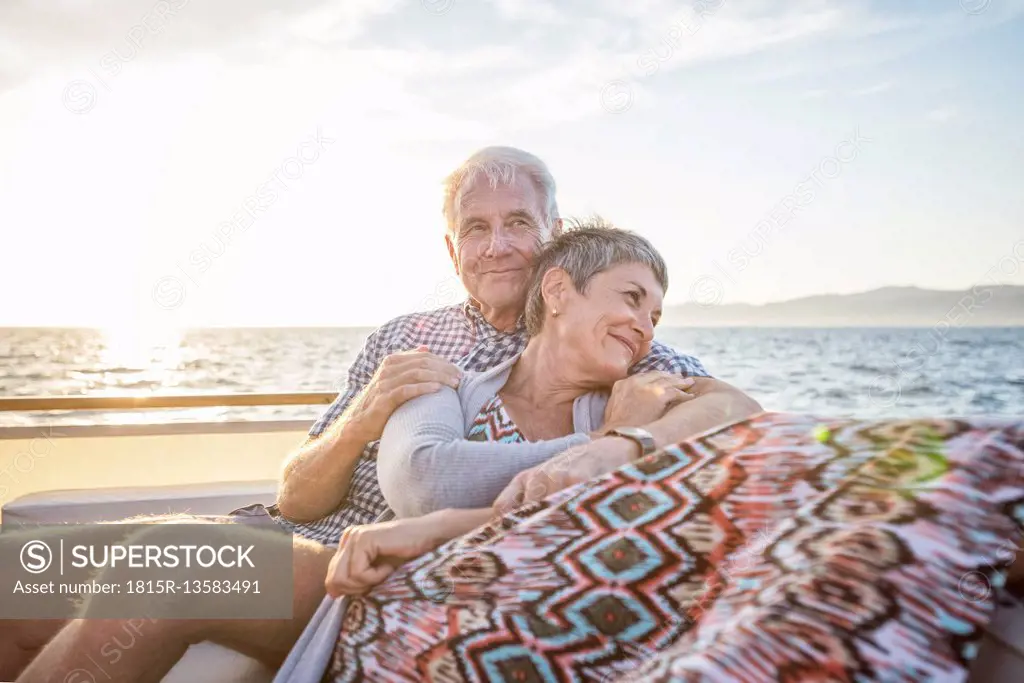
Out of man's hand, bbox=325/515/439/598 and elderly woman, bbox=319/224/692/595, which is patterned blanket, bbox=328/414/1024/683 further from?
elderly woman, bbox=319/224/692/595

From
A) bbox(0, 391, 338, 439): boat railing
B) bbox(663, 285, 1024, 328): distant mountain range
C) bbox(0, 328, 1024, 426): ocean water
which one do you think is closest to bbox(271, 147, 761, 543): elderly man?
bbox(0, 391, 338, 439): boat railing

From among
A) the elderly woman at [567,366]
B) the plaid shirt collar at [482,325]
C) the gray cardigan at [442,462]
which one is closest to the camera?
the gray cardigan at [442,462]

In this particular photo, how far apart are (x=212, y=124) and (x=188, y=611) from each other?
28.7 feet

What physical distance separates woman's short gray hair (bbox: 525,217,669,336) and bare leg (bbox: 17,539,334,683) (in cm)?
73

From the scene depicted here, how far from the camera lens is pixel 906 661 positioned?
2.20 feet

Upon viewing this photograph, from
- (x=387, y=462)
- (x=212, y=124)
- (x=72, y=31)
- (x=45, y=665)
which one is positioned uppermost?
(x=72, y=31)

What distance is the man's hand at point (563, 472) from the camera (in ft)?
3.55

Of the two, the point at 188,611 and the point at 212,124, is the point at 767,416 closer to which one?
the point at 188,611

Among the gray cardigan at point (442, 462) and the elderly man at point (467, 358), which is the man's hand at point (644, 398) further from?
the gray cardigan at point (442, 462)

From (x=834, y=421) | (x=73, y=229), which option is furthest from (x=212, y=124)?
(x=834, y=421)

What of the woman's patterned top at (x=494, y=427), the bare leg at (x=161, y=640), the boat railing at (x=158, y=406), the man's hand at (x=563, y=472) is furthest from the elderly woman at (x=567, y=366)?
the boat railing at (x=158, y=406)

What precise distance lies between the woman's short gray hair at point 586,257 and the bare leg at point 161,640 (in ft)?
2.39

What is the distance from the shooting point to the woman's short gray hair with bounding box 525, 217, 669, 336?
1551 millimetres

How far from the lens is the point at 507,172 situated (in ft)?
6.26
